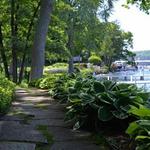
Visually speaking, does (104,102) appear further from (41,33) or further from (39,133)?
(41,33)

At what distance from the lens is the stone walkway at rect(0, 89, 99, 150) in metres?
5.07

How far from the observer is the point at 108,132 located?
18.6ft

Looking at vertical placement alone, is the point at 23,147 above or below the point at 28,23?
below

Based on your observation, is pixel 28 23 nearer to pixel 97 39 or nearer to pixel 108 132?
pixel 97 39

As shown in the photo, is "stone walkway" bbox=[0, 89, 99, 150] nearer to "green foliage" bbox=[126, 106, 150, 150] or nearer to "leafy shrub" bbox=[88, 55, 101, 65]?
"green foliage" bbox=[126, 106, 150, 150]

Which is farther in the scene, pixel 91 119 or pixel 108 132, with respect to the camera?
pixel 91 119

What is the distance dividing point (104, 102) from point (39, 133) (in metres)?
1.02

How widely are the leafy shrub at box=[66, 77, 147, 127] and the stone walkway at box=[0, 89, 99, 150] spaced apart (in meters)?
0.27

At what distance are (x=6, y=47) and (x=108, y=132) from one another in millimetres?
17135

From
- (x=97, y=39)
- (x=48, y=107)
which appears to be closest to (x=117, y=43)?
(x=97, y=39)

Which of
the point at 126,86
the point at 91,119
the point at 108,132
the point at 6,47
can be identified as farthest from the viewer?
the point at 6,47

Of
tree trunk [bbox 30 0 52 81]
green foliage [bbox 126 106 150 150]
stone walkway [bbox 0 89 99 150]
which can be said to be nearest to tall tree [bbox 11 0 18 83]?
tree trunk [bbox 30 0 52 81]

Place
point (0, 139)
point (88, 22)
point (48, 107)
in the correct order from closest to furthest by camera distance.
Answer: point (0, 139) → point (48, 107) → point (88, 22)

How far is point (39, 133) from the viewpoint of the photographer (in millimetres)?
5809
